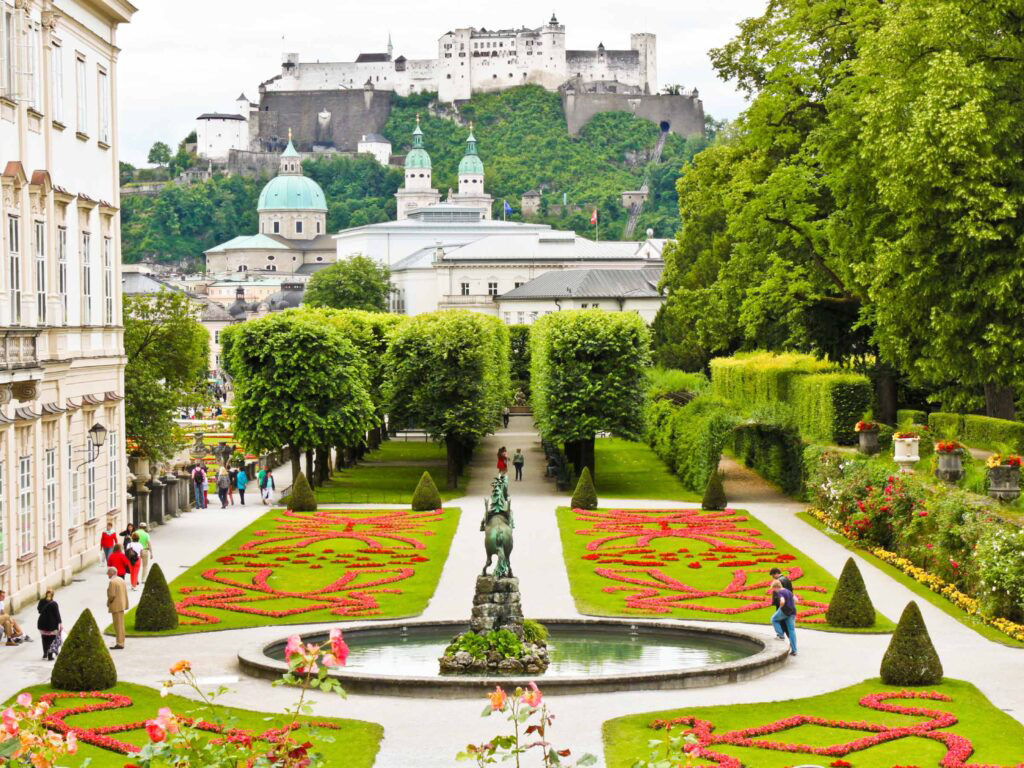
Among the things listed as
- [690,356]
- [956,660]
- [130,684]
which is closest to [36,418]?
[130,684]

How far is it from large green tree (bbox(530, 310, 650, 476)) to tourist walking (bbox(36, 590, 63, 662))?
1242 inches

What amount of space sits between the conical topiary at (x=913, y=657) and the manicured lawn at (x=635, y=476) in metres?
29.4

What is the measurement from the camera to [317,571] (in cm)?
3647

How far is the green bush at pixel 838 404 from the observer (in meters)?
47.3

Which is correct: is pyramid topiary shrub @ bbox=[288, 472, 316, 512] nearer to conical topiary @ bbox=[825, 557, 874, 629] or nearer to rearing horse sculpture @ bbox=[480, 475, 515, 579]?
conical topiary @ bbox=[825, 557, 874, 629]

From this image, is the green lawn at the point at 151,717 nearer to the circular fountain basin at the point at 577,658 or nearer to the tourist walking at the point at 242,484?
the circular fountain basin at the point at 577,658

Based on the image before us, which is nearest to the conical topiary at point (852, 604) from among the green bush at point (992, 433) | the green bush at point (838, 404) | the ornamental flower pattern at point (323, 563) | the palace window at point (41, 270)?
the ornamental flower pattern at point (323, 563)

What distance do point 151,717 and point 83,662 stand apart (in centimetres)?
186

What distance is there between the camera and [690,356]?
9062cm

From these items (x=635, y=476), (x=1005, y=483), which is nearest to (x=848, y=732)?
(x=1005, y=483)

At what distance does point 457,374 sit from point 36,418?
28.5 metres

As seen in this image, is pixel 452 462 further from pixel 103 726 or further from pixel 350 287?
pixel 350 287

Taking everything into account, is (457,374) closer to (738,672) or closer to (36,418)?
(36,418)

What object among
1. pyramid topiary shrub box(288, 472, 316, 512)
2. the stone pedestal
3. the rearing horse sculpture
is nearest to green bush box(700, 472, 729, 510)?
pyramid topiary shrub box(288, 472, 316, 512)
